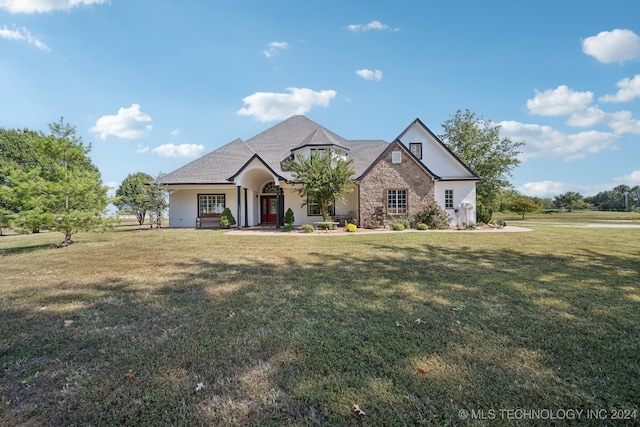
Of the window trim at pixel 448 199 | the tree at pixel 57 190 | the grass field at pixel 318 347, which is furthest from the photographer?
the window trim at pixel 448 199

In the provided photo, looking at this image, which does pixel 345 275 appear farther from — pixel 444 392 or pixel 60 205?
pixel 60 205

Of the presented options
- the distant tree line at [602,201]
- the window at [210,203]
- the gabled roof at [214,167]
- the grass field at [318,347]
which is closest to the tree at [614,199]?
the distant tree line at [602,201]

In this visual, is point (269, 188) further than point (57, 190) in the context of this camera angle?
Yes

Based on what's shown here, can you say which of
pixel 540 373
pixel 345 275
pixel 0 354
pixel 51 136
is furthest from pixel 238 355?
pixel 51 136

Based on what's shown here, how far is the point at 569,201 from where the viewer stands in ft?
219

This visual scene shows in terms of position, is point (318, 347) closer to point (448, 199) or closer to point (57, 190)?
point (57, 190)

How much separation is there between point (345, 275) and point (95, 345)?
4.36 metres

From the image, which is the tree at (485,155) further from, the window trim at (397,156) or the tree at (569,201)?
the tree at (569,201)

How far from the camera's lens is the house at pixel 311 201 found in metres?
18.9

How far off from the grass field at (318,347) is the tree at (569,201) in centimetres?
7434

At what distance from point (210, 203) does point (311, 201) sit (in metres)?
7.94

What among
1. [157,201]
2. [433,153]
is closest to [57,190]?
[157,201]

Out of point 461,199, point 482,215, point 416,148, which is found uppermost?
point 416,148

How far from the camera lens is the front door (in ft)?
77.8
